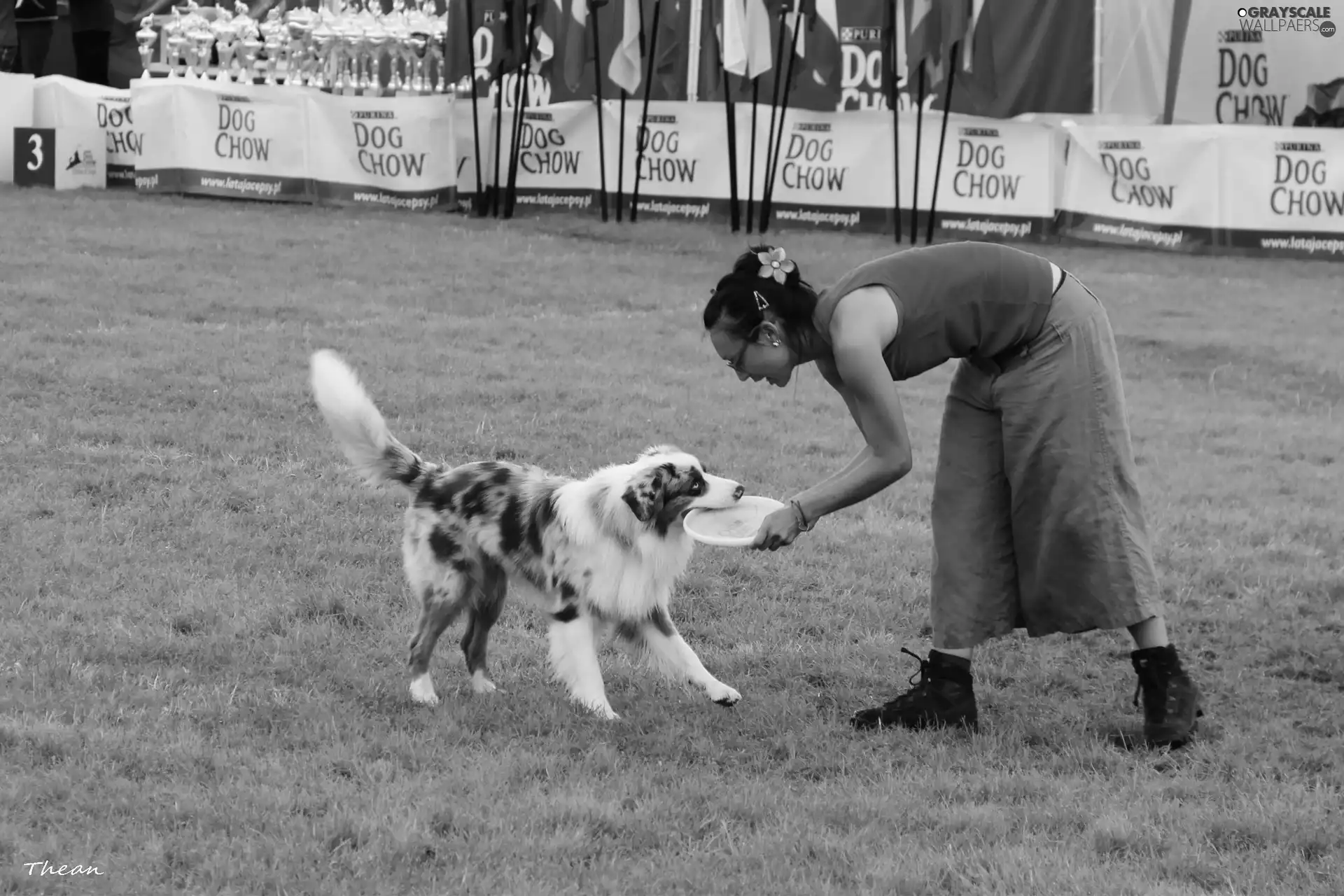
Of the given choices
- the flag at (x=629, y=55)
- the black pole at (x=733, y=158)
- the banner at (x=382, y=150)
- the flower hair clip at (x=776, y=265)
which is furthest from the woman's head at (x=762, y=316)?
the flag at (x=629, y=55)

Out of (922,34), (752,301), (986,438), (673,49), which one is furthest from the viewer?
(673,49)

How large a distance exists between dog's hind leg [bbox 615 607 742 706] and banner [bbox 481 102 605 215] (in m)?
12.6

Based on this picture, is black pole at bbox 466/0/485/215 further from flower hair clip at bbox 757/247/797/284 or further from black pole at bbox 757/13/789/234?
flower hair clip at bbox 757/247/797/284

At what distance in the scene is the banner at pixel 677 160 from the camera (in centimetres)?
1703

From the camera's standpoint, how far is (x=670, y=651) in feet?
17.3

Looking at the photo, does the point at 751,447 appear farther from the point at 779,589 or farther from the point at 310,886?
the point at 310,886

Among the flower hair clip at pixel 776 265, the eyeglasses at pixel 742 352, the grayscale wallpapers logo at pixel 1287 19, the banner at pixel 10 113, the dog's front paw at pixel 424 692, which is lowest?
the dog's front paw at pixel 424 692

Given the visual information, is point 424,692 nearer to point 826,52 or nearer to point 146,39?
point 826,52

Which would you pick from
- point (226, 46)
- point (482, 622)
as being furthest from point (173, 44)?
point (482, 622)

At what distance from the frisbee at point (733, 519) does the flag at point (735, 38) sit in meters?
12.0

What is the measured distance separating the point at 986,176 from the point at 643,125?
380 centimetres

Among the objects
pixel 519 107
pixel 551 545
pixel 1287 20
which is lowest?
pixel 551 545

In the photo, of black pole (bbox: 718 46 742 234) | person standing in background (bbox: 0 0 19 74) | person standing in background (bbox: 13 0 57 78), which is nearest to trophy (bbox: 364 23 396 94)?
black pole (bbox: 718 46 742 234)

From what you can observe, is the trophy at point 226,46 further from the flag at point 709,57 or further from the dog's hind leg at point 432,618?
the dog's hind leg at point 432,618
